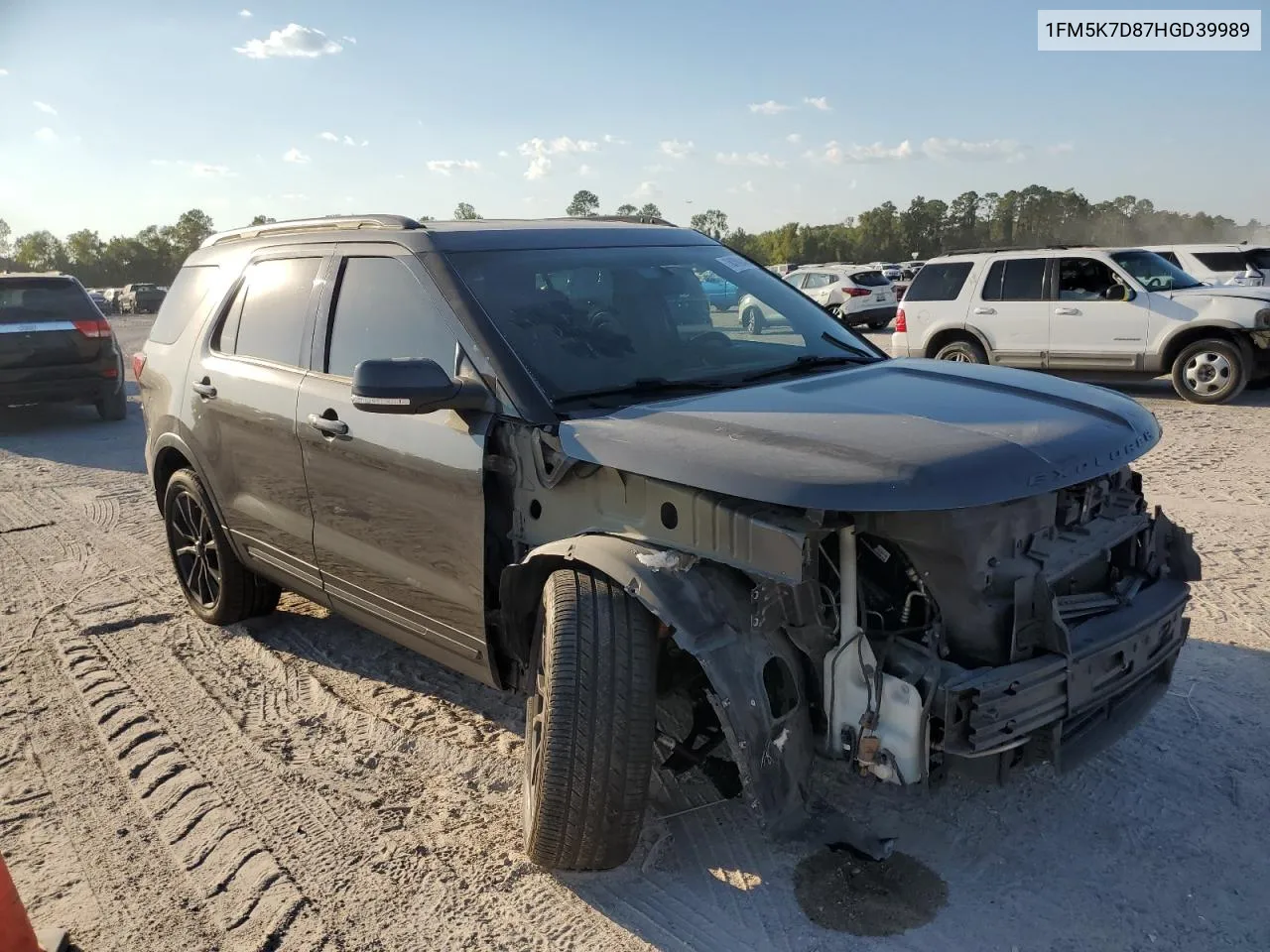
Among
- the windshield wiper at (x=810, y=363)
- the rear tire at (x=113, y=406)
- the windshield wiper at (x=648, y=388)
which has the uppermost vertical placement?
the windshield wiper at (x=810, y=363)

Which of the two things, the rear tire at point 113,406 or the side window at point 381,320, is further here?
the rear tire at point 113,406

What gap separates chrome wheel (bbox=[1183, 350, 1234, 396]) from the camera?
1079 cm

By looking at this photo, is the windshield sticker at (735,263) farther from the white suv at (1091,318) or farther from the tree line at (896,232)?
the tree line at (896,232)

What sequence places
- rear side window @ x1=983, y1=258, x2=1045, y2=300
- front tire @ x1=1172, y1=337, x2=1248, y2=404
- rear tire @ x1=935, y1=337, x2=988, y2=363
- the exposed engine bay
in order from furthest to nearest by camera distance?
rear tire @ x1=935, y1=337, x2=988, y2=363, rear side window @ x1=983, y1=258, x2=1045, y2=300, front tire @ x1=1172, y1=337, x2=1248, y2=404, the exposed engine bay

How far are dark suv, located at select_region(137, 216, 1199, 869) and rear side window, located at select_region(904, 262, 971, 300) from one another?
9178 millimetres

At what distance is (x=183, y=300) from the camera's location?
202 inches

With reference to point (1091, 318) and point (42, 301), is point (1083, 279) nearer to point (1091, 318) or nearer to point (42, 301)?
point (1091, 318)

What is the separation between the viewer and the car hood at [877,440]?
2.32 metres

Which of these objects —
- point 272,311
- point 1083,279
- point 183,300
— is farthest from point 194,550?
point 1083,279

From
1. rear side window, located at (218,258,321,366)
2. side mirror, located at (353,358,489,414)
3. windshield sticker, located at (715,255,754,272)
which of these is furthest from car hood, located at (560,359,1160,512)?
rear side window, located at (218,258,321,366)

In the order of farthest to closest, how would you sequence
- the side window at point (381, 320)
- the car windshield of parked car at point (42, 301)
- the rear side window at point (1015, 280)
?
the rear side window at point (1015, 280), the car windshield of parked car at point (42, 301), the side window at point (381, 320)

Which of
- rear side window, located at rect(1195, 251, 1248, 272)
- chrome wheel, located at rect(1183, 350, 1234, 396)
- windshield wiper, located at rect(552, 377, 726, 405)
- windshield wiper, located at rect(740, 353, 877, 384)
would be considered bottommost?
chrome wheel, located at rect(1183, 350, 1234, 396)

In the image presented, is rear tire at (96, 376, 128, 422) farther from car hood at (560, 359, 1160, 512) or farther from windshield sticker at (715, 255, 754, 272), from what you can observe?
car hood at (560, 359, 1160, 512)

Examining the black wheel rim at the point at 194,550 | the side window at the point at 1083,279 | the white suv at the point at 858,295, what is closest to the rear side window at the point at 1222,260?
the side window at the point at 1083,279
